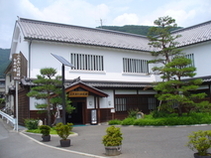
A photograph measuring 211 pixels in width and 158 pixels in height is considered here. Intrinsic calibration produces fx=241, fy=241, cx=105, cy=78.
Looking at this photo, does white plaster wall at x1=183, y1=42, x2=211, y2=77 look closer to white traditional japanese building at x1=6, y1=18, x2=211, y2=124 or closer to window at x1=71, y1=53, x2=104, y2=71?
white traditional japanese building at x1=6, y1=18, x2=211, y2=124

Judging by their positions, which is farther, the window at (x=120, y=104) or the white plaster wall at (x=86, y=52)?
the window at (x=120, y=104)

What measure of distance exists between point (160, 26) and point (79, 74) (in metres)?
7.55

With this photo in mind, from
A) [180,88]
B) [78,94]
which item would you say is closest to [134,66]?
[78,94]

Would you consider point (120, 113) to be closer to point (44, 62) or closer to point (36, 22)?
point (44, 62)

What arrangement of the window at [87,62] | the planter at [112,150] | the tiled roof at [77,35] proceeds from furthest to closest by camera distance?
the window at [87,62] → the tiled roof at [77,35] → the planter at [112,150]

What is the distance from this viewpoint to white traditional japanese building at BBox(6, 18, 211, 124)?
1859 centimetres

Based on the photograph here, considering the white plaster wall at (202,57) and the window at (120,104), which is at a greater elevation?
the white plaster wall at (202,57)

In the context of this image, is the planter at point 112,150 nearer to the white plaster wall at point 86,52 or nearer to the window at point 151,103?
the white plaster wall at point 86,52

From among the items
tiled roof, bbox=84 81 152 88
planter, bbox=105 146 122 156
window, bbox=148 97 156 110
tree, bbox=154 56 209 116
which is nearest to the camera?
planter, bbox=105 146 122 156

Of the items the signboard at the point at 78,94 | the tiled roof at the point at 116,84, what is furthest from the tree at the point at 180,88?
the signboard at the point at 78,94

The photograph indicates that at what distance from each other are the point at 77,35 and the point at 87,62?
3017mm

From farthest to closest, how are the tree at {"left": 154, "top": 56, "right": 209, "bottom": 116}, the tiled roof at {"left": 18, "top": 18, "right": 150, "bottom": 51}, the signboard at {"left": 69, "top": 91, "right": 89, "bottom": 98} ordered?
the tiled roof at {"left": 18, "top": 18, "right": 150, "bottom": 51}, the signboard at {"left": 69, "top": 91, "right": 89, "bottom": 98}, the tree at {"left": 154, "top": 56, "right": 209, "bottom": 116}

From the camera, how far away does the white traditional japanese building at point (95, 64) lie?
18.6 m

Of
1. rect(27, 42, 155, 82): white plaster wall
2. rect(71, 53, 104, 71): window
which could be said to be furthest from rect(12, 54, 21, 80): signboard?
rect(71, 53, 104, 71): window
